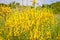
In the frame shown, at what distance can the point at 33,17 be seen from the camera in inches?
221

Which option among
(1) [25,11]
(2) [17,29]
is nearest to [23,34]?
(2) [17,29]

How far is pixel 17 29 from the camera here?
5355 mm

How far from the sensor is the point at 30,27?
543 centimetres

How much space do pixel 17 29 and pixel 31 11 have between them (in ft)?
1.84

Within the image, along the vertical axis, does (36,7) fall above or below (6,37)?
above

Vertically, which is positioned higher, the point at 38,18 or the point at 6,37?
the point at 38,18

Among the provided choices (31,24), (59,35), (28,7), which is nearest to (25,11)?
(28,7)

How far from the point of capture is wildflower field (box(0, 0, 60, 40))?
528 centimetres

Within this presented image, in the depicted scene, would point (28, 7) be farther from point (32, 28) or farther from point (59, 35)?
point (59, 35)

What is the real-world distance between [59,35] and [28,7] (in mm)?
996

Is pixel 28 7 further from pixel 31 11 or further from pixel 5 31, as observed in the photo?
pixel 5 31

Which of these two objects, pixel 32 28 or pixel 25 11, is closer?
pixel 32 28

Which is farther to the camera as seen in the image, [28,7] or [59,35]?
[28,7]

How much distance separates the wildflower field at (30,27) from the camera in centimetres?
528
